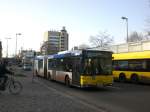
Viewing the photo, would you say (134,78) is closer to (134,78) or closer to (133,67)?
(134,78)

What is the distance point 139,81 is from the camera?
27922 mm

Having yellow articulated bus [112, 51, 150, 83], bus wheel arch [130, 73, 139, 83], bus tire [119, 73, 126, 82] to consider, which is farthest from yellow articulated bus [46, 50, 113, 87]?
bus tire [119, 73, 126, 82]

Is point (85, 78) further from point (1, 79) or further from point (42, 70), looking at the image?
point (42, 70)

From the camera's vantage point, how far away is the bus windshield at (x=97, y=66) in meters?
21.4

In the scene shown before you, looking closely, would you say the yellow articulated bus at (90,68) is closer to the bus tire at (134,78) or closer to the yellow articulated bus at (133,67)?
the yellow articulated bus at (133,67)

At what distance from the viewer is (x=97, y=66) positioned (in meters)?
21.7

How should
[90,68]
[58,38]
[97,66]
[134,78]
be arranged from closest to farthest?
[90,68] < [97,66] < [134,78] < [58,38]

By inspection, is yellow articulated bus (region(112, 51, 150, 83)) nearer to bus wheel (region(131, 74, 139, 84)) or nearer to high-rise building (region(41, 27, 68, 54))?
bus wheel (region(131, 74, 139, 84))

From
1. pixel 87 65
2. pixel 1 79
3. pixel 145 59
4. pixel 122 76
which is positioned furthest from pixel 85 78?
pixel 122 76

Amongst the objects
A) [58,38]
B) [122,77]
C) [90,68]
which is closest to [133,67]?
[122,77]

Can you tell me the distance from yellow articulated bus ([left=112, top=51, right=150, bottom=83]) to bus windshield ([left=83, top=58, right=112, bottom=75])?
610 cm

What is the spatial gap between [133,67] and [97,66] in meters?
8.31

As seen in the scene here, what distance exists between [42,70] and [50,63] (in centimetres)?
544

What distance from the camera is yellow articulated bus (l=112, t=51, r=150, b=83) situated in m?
27.1
